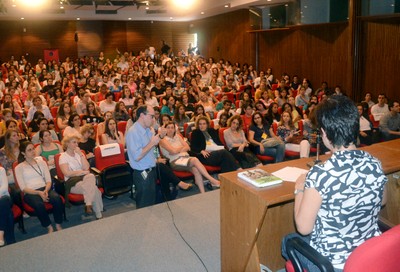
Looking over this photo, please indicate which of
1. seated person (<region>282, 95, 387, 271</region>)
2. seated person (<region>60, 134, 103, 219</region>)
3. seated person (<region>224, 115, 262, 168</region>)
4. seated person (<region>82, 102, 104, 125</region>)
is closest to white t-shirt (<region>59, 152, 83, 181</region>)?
seated person (<region>60, 134, 103, 219</region>)

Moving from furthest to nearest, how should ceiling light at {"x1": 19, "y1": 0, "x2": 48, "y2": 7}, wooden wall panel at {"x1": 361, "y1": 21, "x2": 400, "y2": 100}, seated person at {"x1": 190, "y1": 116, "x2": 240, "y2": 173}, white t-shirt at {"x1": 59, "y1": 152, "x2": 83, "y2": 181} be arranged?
1. ceiling light at {"x1": 19, "y1": 0, "x2": 48, "y2": 7}
2. wooden wall panel at {"x1": 361, "y1": 21, "x2": 400, "y2": 100}
3. seated person at {"x1": 190, "y1": 116, "x2": 240, "y2": 173}
4. white t-shirt at {"x1": 59, "y1": 152, "x2": 83, "y2": 181}

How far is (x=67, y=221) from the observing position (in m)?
4.67

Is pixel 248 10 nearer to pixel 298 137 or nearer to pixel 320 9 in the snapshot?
Result: pixel 320 9

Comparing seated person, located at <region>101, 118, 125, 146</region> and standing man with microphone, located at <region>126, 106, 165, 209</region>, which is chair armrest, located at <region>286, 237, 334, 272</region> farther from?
seated person, located at <region>101, 118, 125, 146</region>

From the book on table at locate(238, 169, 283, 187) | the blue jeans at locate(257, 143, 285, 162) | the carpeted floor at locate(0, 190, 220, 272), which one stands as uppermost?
the book on table at locate(238, 169, 283, 187)

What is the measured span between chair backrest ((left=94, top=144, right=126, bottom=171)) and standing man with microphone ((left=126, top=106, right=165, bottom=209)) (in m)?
1.16

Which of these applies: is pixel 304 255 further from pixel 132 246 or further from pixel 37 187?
pixel 37 187

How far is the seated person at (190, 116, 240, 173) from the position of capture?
5.66 metres

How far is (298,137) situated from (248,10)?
8.75 meters

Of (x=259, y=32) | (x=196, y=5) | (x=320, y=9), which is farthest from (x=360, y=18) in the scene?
(x=196, y=5)

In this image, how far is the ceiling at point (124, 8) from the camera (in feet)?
43.2

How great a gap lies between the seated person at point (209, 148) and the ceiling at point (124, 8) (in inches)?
280

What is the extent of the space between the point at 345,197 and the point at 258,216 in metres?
0.62

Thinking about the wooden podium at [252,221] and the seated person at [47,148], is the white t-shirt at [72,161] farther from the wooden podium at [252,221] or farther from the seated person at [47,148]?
the wooden podium at [252,221]
